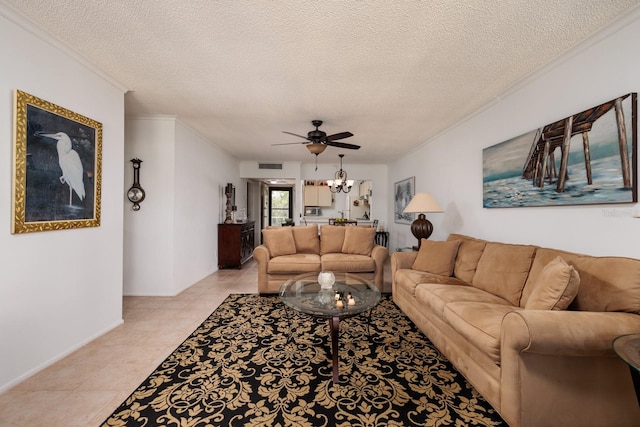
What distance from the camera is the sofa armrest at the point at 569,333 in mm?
1356

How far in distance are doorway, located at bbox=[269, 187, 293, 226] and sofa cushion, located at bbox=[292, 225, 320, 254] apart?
18.6 ft

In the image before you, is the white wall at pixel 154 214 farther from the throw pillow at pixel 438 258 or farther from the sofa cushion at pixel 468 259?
the sofa cushion at pixel 468 259

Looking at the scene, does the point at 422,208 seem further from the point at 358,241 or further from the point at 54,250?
the point at 54,250

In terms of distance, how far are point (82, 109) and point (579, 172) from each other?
14.2 feet

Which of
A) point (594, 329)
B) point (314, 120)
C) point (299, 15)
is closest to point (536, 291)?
point (594, 329)

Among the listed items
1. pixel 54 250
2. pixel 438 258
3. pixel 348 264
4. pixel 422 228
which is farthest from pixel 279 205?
pixel 54 250

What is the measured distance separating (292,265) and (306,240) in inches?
27.3

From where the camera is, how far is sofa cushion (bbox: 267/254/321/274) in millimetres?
3863

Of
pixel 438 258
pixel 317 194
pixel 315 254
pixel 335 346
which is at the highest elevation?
pixel 317 194

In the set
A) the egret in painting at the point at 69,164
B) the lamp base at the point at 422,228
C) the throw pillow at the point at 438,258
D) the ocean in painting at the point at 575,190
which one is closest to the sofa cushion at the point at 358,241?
the lamp base at the point at 422,228

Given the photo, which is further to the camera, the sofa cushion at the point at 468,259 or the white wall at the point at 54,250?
the sofa cushion at the point at 468,259

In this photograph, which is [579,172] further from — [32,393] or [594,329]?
[32,393]

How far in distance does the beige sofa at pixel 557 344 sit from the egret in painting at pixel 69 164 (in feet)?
10.8

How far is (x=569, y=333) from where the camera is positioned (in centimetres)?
136
